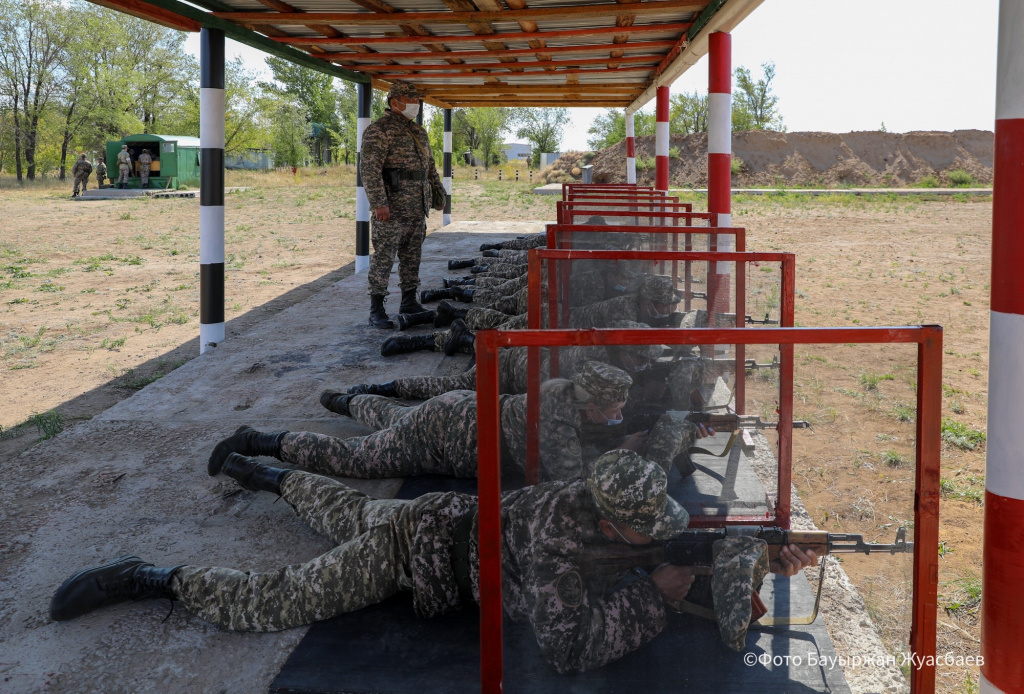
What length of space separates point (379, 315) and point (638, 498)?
520 cm

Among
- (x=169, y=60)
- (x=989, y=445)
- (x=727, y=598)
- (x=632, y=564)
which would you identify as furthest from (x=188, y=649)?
(x=169, y=60)

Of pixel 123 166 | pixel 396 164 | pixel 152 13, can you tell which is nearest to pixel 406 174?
pixel 396 164

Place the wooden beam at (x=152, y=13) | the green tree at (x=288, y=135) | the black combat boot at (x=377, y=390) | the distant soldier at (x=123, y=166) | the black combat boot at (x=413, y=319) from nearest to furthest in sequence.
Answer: the black combat boot at (x=377, y=390) → the wooden beam at (x=152, y=13) → the black combat boot at (x=413, y=319) → the distant soldier at (x=123, y=166) → the green tree at (x=288, y=135)

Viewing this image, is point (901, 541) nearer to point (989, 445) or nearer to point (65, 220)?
point (989, 445)

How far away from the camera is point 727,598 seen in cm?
204

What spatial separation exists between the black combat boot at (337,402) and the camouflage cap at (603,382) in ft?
7.72

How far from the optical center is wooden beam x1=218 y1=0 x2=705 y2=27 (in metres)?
6.02

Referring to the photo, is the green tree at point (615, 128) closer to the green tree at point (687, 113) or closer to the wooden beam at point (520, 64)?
the green tree at point (687, 113)

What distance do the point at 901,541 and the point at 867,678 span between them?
0.33 m

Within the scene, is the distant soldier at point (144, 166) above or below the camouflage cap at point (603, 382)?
above

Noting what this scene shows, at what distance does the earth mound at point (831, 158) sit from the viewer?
42.2 meters

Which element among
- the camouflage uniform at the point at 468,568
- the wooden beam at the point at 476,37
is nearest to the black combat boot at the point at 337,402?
the camouflage uniform at the point at 468,568

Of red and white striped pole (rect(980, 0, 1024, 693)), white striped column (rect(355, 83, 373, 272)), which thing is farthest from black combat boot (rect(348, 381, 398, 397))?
white striped column (rect(355, 83, 373, 272))

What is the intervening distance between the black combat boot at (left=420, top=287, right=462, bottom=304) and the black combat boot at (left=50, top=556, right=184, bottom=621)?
5.46 metres
